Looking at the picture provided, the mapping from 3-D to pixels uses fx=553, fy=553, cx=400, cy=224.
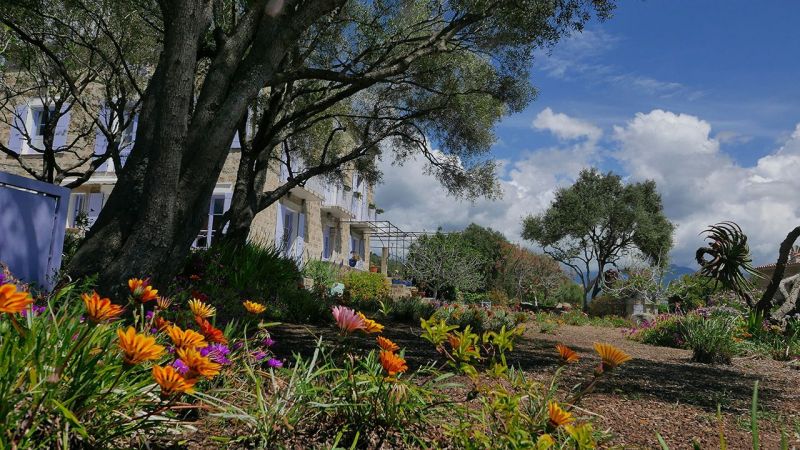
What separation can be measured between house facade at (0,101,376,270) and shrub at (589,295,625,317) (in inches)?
402

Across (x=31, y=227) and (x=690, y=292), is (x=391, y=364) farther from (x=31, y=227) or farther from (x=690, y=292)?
(x=690, y=292)

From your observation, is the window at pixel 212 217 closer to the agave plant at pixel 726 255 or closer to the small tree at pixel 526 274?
the agave plant at pixel 726 255

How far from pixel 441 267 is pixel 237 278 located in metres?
16.6

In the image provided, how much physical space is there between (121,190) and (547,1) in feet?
20.4

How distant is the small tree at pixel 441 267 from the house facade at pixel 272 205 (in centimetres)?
370

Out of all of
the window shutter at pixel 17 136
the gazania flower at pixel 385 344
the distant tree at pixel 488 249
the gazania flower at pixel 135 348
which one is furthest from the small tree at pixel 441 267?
the gazania flower at pixel 135 348

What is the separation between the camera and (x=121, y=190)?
15.1 feet

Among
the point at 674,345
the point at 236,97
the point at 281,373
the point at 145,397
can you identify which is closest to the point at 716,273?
the point at 674,345

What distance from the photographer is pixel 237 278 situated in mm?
8156

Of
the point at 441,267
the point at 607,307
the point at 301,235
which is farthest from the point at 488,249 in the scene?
the point at 301,235

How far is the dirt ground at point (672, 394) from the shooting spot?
3238 mm

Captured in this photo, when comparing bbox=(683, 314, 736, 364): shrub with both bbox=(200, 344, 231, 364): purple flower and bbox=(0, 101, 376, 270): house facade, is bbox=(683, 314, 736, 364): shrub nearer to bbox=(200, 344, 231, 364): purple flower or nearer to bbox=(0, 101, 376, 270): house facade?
bbox=(200, 344, 231, 364): purple flower

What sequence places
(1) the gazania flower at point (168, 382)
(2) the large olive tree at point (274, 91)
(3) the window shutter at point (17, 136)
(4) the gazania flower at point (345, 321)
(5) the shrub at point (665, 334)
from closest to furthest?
(1) the gazania flower at point (168, 382) → (4) the gazania flower at point (345, 321) → (2) the large olive tree at point (274, 91) → (5) the shrub at point (665, 334) → (3) the window shutter at point (17, 136)

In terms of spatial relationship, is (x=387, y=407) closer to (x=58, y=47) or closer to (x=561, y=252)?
(x=58, y=47)
